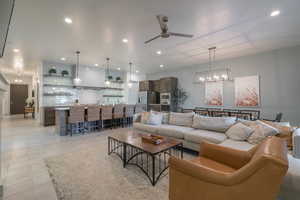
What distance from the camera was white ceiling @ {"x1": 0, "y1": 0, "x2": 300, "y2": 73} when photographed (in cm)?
253

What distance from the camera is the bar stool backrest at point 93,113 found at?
17.2ft

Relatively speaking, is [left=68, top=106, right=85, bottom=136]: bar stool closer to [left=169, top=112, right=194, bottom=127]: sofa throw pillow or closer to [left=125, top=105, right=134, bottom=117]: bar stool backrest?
[left=125, top=105, right=134, bottom=117]: bar stool backrest

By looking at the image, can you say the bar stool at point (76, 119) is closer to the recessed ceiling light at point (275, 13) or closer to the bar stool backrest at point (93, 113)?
the bar stool backrest at point (93, 113)

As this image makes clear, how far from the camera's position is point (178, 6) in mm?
2557

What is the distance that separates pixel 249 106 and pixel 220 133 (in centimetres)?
321

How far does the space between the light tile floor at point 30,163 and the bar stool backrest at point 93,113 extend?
101cm

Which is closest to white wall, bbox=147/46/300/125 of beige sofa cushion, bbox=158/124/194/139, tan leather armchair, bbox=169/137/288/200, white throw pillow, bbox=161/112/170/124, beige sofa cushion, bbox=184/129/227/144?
white throw pillow, bbox=161/112/170/124

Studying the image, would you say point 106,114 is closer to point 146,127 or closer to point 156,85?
point 146,127

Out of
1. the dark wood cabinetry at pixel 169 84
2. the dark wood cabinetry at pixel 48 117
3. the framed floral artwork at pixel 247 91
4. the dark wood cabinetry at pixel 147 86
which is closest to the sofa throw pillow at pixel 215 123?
the framed floral artwork at pixel 247 91

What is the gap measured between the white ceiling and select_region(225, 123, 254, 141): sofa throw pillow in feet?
7.52

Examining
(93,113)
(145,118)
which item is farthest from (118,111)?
(145,118)

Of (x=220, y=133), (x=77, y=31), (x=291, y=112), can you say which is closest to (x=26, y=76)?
(x=77, y=31)

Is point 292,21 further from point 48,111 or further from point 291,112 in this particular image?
point 48,111

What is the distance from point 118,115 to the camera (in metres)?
6.12
